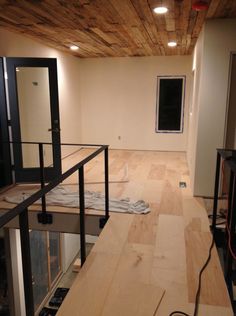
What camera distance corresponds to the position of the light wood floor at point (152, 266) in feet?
6.17

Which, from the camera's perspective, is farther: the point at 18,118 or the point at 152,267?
the point at 18,118

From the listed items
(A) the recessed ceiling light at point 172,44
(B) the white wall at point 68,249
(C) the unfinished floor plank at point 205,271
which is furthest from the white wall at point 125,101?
(C) the unfinished floor plank at point 205,271

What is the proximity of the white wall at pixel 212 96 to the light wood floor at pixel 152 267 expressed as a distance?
0.43 meters

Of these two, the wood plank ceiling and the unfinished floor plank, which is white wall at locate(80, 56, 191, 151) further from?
the unfinished floor plank

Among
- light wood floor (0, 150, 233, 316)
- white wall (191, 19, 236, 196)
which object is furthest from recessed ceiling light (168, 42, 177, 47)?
light wood floor (0, 150, 233, 316)

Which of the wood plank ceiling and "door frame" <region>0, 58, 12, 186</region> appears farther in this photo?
"door frame" <region>0, 58, 12, 186</region>

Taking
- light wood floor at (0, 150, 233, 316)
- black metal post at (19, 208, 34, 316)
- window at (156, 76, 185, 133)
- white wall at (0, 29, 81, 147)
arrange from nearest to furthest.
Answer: black metal post at (19, 208, 34, 316)
light wood floor at (0, 150, 233, 316)
white wall at (0, 29, 81, 147)
window at (156, 76, 185, 133)

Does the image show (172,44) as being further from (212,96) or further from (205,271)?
(205,271)

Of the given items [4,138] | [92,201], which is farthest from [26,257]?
[4,138]

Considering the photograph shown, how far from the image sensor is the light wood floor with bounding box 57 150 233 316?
6.18 ft

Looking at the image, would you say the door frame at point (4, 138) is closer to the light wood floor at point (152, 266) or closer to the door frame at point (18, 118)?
the door frame at point (18, 118)

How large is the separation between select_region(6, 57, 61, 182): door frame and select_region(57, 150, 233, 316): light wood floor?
4.37ft

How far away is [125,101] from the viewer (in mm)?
7254

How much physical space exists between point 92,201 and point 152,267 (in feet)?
5.07
